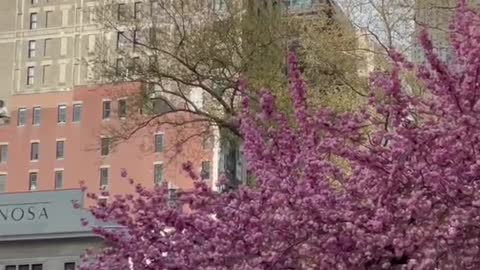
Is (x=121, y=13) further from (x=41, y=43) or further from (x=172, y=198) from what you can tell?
(x=41, y=43)

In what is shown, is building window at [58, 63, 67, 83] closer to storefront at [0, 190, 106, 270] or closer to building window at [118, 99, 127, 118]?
building window at [118, 99, 127, 118]

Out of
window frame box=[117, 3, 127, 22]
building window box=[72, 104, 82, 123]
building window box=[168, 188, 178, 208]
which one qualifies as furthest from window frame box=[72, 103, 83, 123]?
building window box=[168, 188, 178, 208]

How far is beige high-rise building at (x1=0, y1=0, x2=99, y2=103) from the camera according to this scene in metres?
77.0

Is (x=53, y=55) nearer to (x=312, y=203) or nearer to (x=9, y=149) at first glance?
(x=9, y=149)

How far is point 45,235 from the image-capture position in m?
20.9

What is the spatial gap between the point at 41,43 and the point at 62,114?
9397 mm

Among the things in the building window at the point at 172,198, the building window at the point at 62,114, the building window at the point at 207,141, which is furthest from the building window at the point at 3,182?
the building window at the point at 172,198

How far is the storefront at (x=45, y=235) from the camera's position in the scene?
20.8 meters

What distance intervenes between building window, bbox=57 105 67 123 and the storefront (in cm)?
5101

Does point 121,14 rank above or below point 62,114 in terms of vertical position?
below

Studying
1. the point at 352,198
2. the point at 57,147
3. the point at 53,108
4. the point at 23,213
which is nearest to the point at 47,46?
the point at 53,108

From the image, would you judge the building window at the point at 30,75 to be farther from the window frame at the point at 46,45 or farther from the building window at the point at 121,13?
the building window at the point at 121,13

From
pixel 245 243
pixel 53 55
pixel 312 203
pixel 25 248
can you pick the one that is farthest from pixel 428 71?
pixel 53 55

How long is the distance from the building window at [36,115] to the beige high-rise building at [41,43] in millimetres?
3291
